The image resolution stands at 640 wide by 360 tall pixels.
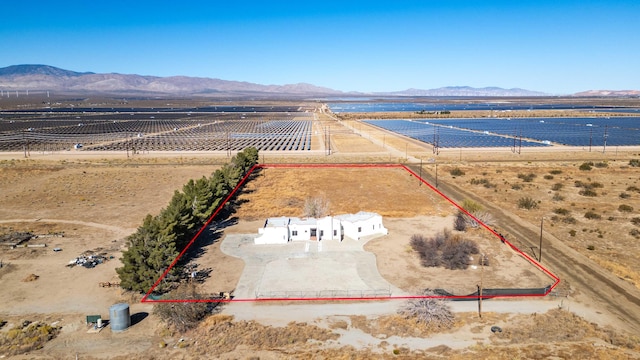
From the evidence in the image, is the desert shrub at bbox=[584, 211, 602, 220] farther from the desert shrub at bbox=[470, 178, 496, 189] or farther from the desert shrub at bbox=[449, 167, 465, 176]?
the desert shrub at bbox=[449, 167, 465, 176]

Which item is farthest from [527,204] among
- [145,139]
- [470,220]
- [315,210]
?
[145,139]

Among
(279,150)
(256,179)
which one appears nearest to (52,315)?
(256,179)

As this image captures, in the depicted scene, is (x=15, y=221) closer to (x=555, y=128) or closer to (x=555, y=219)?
(x=555, y=219)

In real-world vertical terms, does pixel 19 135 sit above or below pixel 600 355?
above

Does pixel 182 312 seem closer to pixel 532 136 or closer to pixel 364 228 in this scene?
pixel 364 228

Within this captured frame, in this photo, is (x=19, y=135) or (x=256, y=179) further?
(x=19, y=135)

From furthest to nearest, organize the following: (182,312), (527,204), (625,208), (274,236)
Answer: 1. (527,204)
2. (625,208)
3. (274,236)
4. (182,312)
